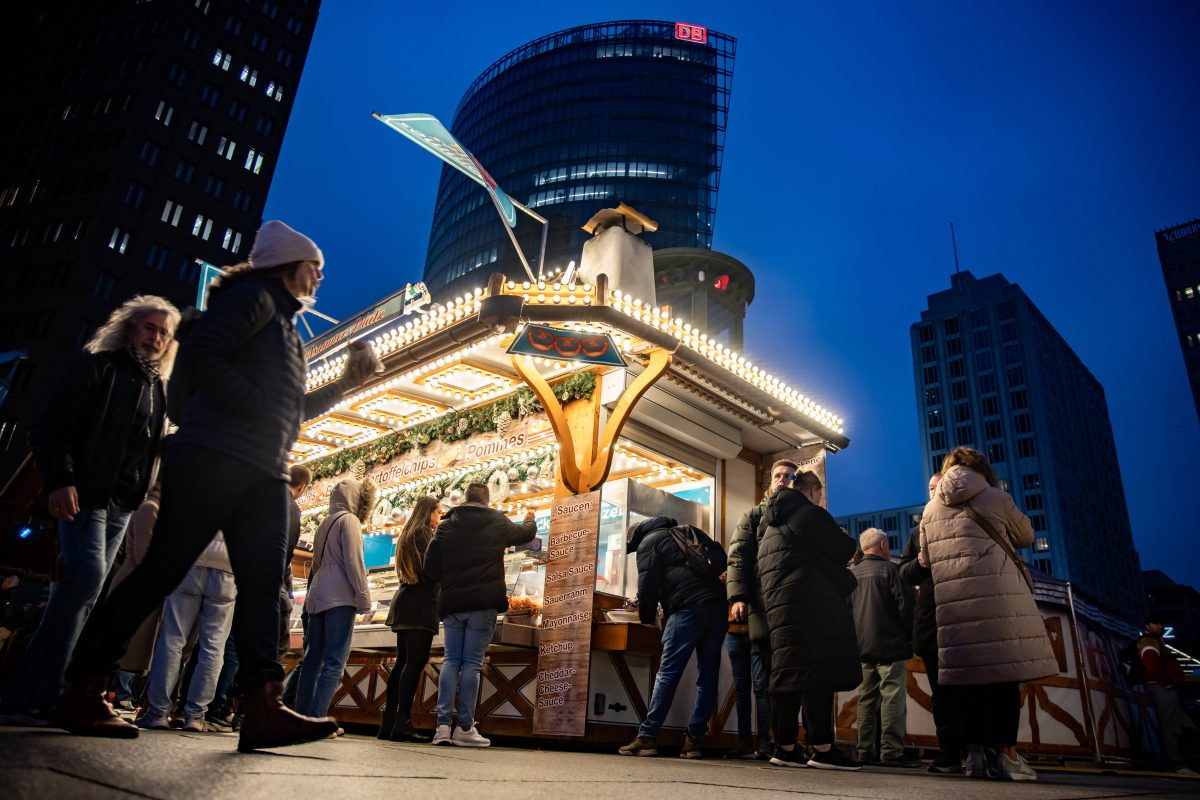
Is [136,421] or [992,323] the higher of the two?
[992,323]

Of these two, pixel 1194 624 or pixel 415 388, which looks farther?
pixel 1194 624

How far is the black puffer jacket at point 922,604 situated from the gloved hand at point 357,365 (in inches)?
165

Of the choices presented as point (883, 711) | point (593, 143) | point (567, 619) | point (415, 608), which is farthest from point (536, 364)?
point (593, 143)

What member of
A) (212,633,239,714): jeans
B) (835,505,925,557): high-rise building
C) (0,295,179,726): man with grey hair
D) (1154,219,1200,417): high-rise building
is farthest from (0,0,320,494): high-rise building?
(1154,219,1200,417): high-rise building

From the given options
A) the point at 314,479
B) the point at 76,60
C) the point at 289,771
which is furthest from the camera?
→ the point at 76,60

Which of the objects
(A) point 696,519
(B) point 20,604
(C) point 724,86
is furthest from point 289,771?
(C) point 724,86

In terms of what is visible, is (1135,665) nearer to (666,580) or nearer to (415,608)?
(666,580)

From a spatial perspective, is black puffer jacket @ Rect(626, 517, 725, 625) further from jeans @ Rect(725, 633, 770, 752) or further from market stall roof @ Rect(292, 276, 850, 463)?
market stall roof @ Rect(292, 276, 850, 463)

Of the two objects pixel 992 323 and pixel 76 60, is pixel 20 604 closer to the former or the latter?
pixel 76 60

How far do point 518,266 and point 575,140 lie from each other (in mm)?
16507

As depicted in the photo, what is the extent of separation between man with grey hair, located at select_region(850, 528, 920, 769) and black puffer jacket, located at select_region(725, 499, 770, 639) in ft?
2.60

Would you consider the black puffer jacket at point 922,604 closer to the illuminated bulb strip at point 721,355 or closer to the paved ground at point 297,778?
the paved ground at point 297,778

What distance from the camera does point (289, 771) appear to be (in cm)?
203

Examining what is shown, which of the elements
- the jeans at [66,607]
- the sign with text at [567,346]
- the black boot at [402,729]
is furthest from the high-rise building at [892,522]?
the jeans at [66,607]
